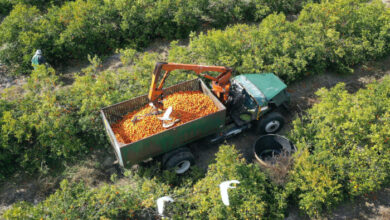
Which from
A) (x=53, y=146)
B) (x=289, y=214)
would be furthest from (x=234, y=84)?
(x=53, y=146)

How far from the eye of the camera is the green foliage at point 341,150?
7.29 meters

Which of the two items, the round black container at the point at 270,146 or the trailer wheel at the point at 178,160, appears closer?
the trailer wheel at the point at 178,160

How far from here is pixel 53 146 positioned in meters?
8.53

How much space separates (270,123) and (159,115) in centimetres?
329

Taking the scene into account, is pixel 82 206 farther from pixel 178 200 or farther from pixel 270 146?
pixel 270 146

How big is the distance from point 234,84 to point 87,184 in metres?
4.99

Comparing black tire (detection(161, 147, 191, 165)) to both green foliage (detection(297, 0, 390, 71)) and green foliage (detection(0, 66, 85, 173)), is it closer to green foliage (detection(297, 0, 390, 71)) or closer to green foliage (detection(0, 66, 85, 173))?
green foliage (detection(0, 66, 85, 173))

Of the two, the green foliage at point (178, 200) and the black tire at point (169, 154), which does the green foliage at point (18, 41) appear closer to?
the green foliage at point (178, 200)

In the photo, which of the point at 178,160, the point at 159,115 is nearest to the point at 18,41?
the point at 159,115

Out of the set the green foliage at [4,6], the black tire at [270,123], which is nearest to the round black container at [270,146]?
the black tire at [270,123]

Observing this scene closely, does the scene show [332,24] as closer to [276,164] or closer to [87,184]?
[276,164]

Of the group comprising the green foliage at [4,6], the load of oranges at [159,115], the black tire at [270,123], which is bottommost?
the black tire at [270,123]

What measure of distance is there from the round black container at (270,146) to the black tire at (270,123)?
1.31 ft

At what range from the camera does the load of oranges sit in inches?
303
